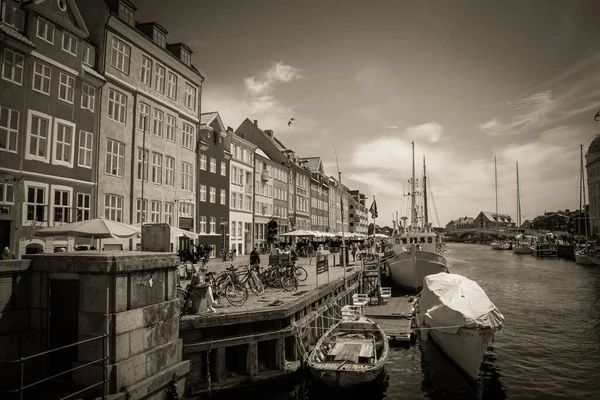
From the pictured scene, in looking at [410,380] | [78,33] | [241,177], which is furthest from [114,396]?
[241,177]

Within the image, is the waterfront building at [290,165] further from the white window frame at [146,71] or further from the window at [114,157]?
the window at [114,157]

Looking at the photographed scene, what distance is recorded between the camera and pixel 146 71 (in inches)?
1185

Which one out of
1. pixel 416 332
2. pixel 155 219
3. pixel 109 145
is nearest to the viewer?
pixel 416 332

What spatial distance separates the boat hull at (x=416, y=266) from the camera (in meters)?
36.5

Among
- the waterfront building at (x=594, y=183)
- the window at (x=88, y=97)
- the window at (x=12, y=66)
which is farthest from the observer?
the waterfront building at (x=594, y=183)

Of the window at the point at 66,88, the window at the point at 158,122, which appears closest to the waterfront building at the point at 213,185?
the window at the point at 158,122

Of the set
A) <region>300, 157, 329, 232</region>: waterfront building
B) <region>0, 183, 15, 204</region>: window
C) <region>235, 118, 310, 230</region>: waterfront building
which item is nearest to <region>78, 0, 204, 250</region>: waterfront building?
<region>0, 183, 15, 204</region>: window

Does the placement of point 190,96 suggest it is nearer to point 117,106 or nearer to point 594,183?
point 117,106

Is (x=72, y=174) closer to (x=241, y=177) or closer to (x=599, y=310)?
(x=241, y=177)

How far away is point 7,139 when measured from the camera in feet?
65.1

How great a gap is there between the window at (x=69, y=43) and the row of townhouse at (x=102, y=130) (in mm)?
66

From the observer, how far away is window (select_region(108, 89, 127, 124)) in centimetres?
2672

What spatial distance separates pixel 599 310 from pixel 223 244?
105ft

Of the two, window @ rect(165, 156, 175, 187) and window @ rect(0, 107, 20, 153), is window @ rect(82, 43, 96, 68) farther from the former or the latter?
window @ rect(165, 156, 175, 187)
